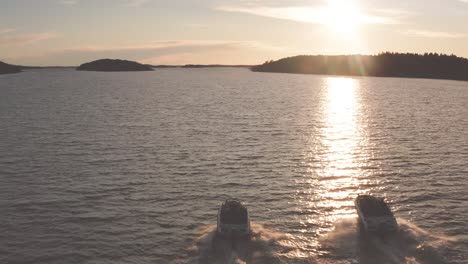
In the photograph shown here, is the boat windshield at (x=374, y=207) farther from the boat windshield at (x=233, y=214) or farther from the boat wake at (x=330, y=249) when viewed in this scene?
the boat windshield at (x=233, y=214)

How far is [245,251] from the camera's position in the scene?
40.6 m

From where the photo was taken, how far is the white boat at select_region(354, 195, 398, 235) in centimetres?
4438

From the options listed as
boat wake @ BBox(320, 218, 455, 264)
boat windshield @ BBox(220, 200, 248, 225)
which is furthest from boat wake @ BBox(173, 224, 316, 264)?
boat wake @ BBox(320, 218, 455, 264)

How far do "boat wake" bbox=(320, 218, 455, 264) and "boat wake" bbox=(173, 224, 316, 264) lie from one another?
11.4 ft

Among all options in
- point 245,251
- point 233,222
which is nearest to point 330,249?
point 245,251

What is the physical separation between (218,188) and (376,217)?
21732 mm

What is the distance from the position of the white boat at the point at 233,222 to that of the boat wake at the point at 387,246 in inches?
294

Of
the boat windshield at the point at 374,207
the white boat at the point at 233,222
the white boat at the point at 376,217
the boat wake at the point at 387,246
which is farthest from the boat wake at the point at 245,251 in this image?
the boat windshield at the point at 374,207

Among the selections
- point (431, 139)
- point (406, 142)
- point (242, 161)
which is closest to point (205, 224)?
point (242, 161)

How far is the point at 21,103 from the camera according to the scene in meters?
156

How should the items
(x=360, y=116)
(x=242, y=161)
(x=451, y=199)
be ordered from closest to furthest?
(x=451, y=199) → (x=242, y=161) → (x=360, y=116)

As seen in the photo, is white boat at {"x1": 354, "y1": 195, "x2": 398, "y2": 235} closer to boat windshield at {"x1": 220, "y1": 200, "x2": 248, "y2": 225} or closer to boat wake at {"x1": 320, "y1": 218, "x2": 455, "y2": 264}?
boat wake at {"x1": 320, "y1": 218, "x2": 455, "y2": 264}

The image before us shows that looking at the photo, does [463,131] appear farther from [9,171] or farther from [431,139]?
[9,171]

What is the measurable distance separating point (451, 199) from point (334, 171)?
17.4 meters
